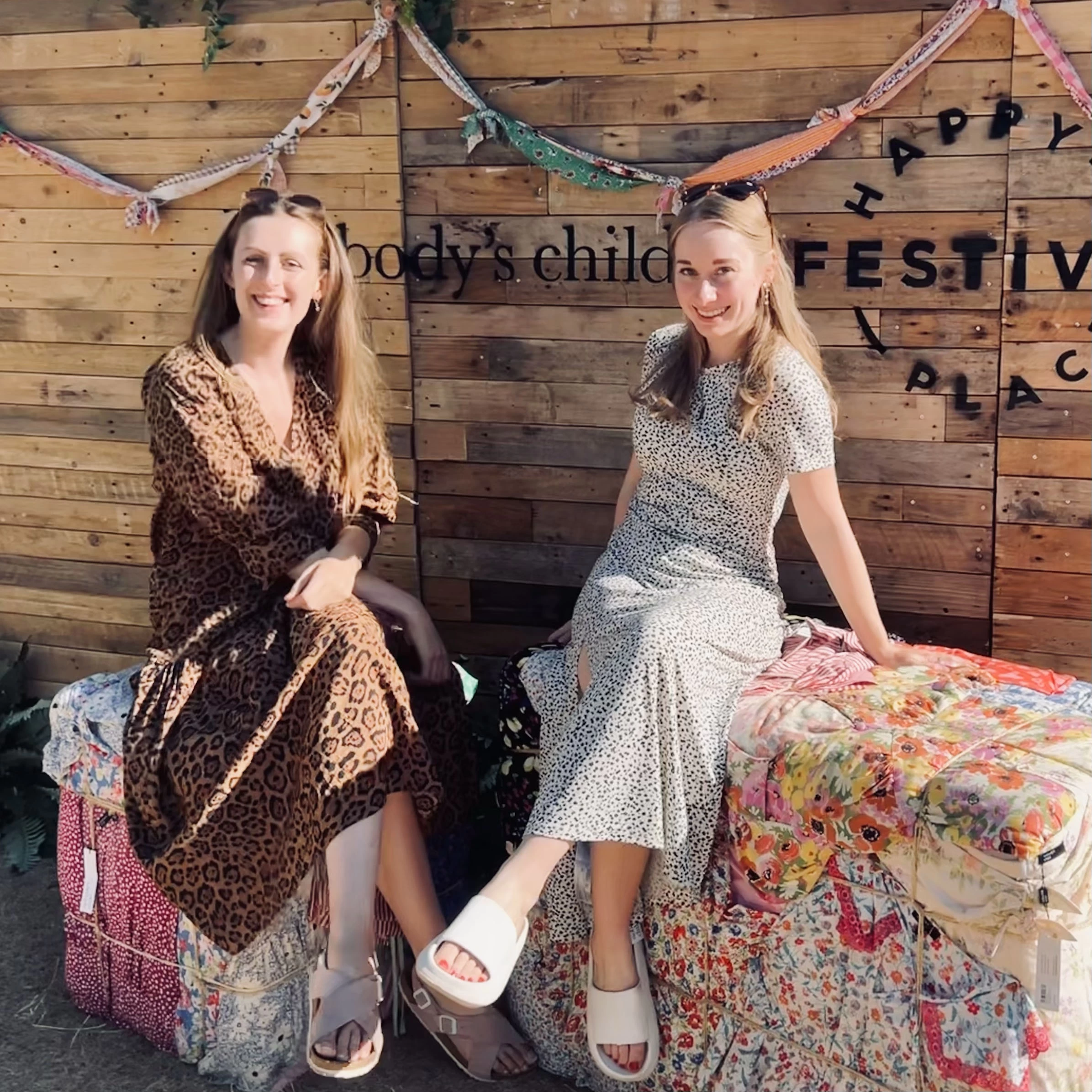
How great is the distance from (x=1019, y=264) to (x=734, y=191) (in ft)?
2.79

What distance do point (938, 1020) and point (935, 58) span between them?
2.28 m

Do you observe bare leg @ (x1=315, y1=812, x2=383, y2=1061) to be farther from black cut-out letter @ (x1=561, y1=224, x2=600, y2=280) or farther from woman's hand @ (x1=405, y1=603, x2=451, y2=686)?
black cut-out letter @ (x1=561, y1=224, x2=600, y2=280)

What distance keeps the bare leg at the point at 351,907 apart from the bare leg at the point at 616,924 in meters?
0.48

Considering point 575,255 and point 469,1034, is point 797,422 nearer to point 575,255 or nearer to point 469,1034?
point 575,255

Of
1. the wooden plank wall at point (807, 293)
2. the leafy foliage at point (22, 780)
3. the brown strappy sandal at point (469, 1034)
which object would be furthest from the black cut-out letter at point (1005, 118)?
the leafy foliage at point (22, 780)

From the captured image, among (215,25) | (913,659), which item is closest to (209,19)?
(215,25)

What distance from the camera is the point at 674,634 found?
303cm

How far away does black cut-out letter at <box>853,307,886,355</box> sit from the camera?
3.83 meters

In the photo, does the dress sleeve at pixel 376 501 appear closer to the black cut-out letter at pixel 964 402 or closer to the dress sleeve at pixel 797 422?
the dress sleeve at pixel 797 422

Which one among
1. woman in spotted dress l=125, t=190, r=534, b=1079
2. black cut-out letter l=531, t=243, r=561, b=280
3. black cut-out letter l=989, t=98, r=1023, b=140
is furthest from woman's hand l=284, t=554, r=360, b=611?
black cut-out letter l=989, t=98, r=1023, b=140

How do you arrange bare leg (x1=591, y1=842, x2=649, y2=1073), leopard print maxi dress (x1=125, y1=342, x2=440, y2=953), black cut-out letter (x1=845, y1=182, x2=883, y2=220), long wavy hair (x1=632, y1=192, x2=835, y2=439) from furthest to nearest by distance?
black cut-out letter (x1=845, y1=182, x2=883, y2=220), long wavy hair (x1=632, y1=192, x2=835, y2=439), leopard print maxi dress (x1=125, y1=342, x2=440, y2=953), bare leg (x1=591, y1=842, x2=649, y2=1073)

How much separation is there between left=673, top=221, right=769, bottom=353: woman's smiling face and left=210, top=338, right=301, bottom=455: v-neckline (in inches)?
40.3

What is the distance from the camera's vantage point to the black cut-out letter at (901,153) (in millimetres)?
3688

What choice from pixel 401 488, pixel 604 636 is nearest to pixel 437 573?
pixel 401 488
